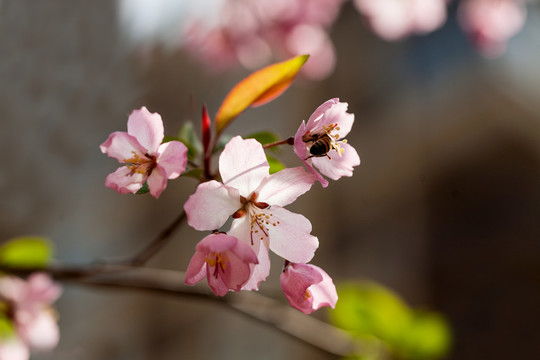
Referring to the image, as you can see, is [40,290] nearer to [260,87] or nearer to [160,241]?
[160,241]

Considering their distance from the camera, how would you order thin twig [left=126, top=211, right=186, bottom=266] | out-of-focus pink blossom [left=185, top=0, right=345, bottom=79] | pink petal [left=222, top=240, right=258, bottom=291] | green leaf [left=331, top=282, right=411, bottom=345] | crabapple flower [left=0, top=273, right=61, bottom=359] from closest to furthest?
pink petal [left=222, top=240, right=258, bottom=291]
thin twig [left=126, top=211, right=186, bottom=266]
crabapple flower [left=0, top=273, right=61, bottom=359]
green leaf [left=331, top=282, right=411, bottom=345]
out-of-focus pink blossom [left=185, top=0, right=345, bottom=79]

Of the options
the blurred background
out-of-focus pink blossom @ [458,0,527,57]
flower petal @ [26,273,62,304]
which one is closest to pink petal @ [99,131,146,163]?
flower petal @ [26,273,62,304]

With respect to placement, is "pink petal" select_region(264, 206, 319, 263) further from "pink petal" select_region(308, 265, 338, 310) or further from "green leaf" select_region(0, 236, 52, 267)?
"green leaf" select_region(0, 236, 52, 267)

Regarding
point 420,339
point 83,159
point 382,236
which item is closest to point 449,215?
point 382,236

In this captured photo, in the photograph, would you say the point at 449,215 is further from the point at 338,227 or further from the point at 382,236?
the point at 338,227

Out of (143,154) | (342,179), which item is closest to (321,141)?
(143,154)

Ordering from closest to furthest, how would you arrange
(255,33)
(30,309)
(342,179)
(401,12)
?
1. (30,309)
2. (255,33)
3. (401,12)
4. (342,179)

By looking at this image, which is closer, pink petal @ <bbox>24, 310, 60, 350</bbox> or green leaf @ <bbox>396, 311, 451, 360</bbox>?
pink petal @ <bbox>24, 310, 60, 350</bbox>
